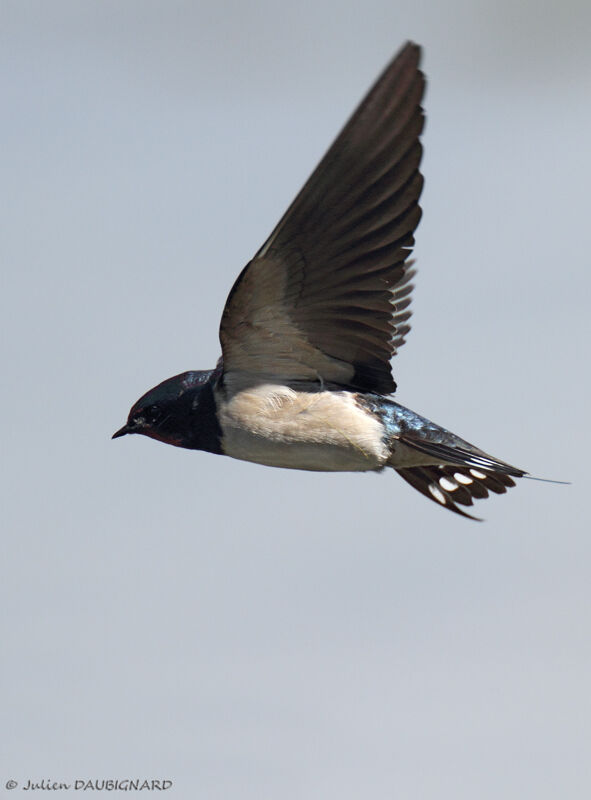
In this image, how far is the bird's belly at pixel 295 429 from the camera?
411cm

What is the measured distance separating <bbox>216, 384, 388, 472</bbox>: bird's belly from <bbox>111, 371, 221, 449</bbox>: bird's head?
7 centimetres

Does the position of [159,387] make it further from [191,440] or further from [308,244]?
[308,244]


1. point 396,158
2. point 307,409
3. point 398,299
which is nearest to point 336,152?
point 396,158

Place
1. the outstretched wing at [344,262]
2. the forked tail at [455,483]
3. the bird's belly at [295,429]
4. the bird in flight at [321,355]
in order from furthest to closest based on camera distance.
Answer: the forked tail at [455,483] < the bird's belly at [295,429] < the bird in flight at [321,355] < the outstretched wing at [344,262]

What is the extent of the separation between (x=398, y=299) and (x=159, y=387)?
1112 millimetres

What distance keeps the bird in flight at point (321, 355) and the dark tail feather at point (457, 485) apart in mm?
454

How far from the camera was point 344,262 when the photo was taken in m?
3.93

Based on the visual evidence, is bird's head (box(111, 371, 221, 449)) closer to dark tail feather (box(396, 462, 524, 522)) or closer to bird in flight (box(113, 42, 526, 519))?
bird in flight (box(113, 42, 526, 519))

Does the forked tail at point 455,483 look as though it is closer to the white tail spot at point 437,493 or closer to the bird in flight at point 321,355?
the white tail spot at point 437,493

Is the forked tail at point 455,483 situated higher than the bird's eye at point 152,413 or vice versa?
the forked tail at point 455,483

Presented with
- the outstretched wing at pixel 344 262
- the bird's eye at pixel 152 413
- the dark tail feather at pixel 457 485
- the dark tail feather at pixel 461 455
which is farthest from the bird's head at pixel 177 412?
the dark tail feather at pixel 457 485

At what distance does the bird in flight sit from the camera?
370 centimetres

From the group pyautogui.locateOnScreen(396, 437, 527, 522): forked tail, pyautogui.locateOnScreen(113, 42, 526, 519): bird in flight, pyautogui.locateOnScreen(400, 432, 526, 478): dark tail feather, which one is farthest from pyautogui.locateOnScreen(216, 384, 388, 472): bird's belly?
pyautogui.locateOnScreen(396, 437, 527, 522): forked tail

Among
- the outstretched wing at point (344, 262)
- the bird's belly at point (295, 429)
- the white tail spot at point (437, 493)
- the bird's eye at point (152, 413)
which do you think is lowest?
the bird's belly at point (295, 429)
